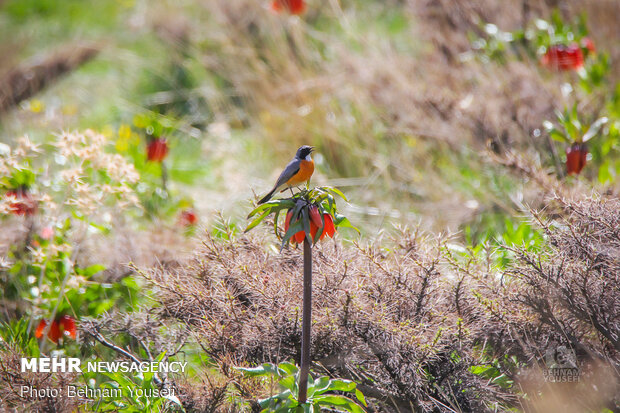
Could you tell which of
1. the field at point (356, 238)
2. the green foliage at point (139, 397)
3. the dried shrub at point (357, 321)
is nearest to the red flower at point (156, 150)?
the field at point (356, 238)

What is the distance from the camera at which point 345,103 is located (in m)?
4.06

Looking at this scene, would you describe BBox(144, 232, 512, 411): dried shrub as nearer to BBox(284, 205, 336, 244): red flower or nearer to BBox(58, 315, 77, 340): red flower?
BBox(284, 205, 336, 244): red flower

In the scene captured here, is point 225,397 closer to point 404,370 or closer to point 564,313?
point 404,370

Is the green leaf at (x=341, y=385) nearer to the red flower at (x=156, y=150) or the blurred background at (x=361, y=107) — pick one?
the blurred background at (x=361, y=107)

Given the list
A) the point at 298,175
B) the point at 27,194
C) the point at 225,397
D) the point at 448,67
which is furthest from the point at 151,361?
the point at 448,67

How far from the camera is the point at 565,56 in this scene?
9.37 ft

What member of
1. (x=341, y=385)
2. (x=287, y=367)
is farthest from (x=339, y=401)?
(x=287, y=367)

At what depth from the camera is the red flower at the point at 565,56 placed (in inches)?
112

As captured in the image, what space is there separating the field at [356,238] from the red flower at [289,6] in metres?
0.02

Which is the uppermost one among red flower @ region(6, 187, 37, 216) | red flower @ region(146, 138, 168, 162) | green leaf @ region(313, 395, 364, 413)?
red flower @ region(146, 138, 168, 162)

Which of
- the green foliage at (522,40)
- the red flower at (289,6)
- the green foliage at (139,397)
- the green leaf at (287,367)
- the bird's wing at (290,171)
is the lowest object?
the green foliage at (139,397)

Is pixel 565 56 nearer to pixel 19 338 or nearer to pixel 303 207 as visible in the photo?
pixel 303 207

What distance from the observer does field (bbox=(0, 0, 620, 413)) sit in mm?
1434

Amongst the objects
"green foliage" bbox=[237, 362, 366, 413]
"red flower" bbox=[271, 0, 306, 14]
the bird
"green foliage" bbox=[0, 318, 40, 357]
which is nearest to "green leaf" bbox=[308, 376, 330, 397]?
"green foliage" bbox=[237, 362, 366, 413]
